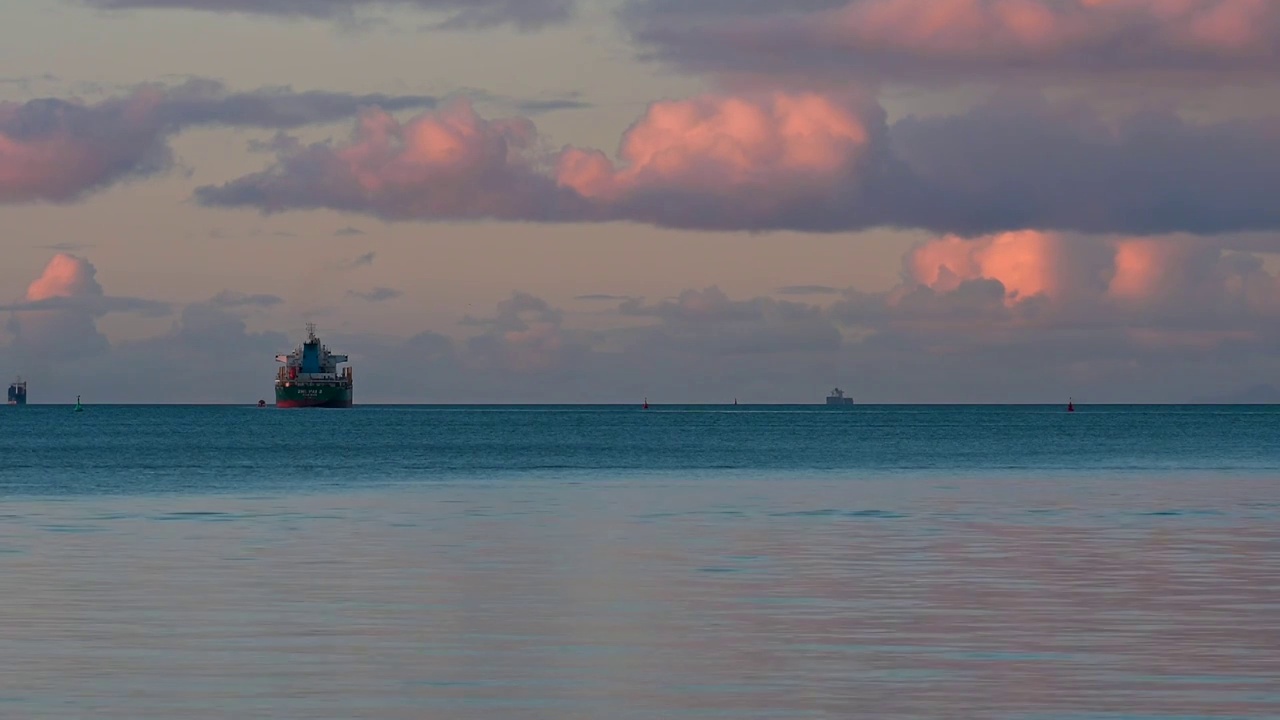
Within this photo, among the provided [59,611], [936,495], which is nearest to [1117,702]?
[59,611]

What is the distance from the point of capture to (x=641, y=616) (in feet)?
93.8

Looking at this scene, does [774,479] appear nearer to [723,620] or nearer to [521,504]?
[521,504]

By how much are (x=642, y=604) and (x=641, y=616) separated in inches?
66.5

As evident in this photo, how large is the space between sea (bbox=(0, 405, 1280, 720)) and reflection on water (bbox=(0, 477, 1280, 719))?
0.08 metres

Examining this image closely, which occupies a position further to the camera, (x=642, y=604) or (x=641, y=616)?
(x=642, y=604)

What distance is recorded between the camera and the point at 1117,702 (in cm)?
1998

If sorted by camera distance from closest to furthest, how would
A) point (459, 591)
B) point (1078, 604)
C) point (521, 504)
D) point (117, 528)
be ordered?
point (1078, 604)
point (459, 591)
point (117, 528)
point (521, 504)

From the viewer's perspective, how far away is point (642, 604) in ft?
99.3

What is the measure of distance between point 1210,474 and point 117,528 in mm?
54917

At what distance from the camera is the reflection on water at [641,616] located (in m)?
20.6

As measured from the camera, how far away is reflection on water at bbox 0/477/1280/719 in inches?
810

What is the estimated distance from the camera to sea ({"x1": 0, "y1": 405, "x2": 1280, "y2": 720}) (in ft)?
67.7

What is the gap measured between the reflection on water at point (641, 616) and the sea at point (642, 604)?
0.27ft

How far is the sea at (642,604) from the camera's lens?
2064 centimetres
